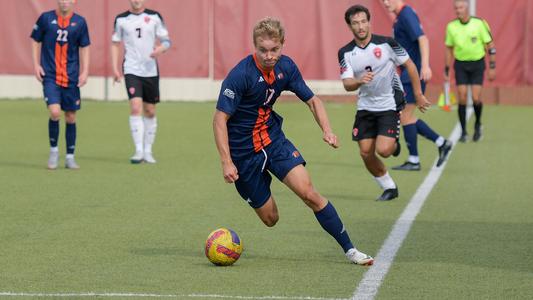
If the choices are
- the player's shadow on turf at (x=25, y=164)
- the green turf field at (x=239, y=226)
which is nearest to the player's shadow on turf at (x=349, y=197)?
the green turf field at (x=239, y=226)

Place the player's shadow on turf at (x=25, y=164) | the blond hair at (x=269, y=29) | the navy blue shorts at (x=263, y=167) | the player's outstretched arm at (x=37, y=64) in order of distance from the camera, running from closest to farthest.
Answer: the blond hair at (x=269, y=29) < the navy blue shorts at (x=263, y=167) < the player's outstretched arm at (x=37, y=64) < the player's shadow on turf at (x=25, y=164)

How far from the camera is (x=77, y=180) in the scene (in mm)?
14648

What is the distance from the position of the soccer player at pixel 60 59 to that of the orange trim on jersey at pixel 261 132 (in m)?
6.89

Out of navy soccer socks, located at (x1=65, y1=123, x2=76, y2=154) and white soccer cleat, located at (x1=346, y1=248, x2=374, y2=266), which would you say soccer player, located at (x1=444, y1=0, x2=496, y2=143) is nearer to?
navy soccer socks, located at (x1=65, y1=123, x2=76, y2=154)

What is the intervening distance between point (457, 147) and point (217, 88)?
A: 949 cm

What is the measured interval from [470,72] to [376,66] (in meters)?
7.87

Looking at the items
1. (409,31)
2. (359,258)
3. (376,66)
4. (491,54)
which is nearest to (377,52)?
(376,66)

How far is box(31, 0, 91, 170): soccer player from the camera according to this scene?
15.7 metres

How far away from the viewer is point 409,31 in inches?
627

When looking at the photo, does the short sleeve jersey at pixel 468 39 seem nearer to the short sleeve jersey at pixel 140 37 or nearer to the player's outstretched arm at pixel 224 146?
the short sleeve jersey at pixel 140 37

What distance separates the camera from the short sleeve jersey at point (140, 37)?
16969 mm

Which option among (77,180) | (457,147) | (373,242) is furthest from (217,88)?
(373,242)

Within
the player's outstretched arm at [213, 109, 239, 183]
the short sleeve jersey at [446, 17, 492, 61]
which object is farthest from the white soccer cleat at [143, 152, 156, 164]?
the player's outstretched arm at [213, 109, 239, 183]

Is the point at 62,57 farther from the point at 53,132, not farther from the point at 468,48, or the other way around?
the point at 468,48
